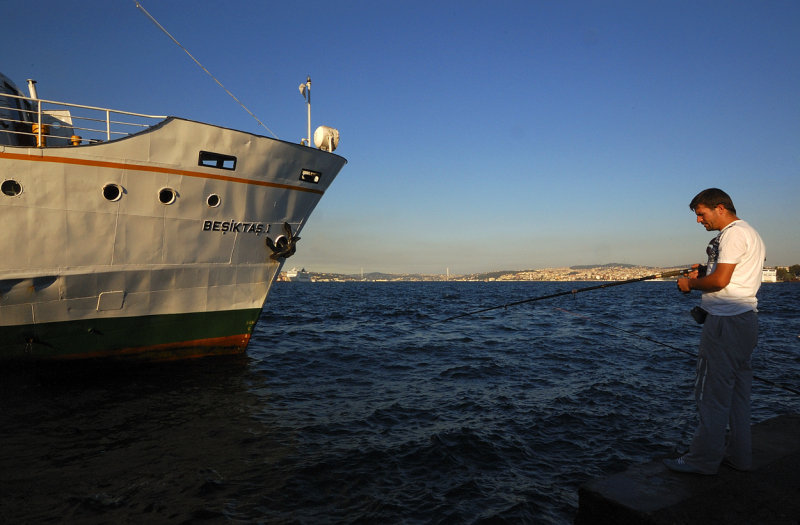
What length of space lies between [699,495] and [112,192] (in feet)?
32.6

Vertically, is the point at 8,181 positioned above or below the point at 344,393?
above

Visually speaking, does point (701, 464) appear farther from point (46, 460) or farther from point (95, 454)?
point (46, 460)

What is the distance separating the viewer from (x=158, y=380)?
9016 mm

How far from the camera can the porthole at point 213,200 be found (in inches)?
364

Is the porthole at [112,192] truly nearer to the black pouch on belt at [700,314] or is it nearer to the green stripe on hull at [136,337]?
the green stripe on hull at [136,337]

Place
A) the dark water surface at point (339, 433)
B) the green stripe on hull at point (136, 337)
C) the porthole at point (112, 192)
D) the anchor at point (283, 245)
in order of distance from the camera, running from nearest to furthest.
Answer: the dark water surface at point (339, 433) < the porthole at point (112, 192) < the green stripe on hull at point (136, 337) < the anchor at point (283, 245)

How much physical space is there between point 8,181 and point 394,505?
28.4 feet

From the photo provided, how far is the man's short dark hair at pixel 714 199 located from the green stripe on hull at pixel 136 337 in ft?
32.2

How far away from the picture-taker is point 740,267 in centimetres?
→ 337

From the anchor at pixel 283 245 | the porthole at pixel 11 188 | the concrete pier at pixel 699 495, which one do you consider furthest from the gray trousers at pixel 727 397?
the porthole at pixel 11 188

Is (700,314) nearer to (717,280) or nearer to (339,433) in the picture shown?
(717,280)

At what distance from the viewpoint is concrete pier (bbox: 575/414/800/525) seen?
8.88ft

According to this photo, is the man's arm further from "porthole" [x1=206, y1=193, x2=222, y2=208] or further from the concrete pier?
"porthole" [x1=206, y1=193, x2=222, y2=208]

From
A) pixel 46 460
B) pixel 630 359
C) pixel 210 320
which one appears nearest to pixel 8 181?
pixel 210 320
